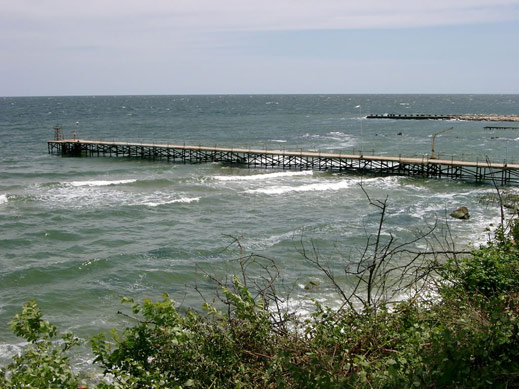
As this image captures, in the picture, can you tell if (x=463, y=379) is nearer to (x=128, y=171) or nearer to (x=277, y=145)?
(x=128, y=171)

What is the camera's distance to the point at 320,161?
54125mm

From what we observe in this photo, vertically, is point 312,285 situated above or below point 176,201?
below

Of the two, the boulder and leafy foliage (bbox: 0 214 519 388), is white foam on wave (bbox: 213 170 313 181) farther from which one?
leafy foliage (bbox: 0 214 519 388)

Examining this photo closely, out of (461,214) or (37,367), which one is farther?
(461,214)

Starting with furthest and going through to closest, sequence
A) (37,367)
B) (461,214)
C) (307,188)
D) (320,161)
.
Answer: (320,161) → (307,188) → (461,214) → (37,367)

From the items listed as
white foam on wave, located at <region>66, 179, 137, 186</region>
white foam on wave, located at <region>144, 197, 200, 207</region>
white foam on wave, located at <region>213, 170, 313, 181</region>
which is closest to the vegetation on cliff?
white foam on wave, located at <region>144, 197, 200, 207</region>

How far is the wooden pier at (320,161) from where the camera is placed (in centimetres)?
4672

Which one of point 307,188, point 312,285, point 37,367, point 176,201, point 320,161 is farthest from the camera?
point 320,161

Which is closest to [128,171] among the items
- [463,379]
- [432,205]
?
[432,205]

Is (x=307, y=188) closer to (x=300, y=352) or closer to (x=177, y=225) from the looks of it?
(x=177, y=225)

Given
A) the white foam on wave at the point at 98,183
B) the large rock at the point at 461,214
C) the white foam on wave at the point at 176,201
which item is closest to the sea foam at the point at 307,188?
the white foam on wave at the point at 176,201

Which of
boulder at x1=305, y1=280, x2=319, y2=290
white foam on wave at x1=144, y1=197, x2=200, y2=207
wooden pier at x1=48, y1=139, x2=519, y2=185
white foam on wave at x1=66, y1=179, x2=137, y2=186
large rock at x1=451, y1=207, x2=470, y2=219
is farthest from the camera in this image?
wooden pier at x1=48, y1=139, x2=519, y2=185

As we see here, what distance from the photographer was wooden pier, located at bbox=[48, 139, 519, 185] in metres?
46.7

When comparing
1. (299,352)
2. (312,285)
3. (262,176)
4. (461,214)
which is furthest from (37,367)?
(262,176)
